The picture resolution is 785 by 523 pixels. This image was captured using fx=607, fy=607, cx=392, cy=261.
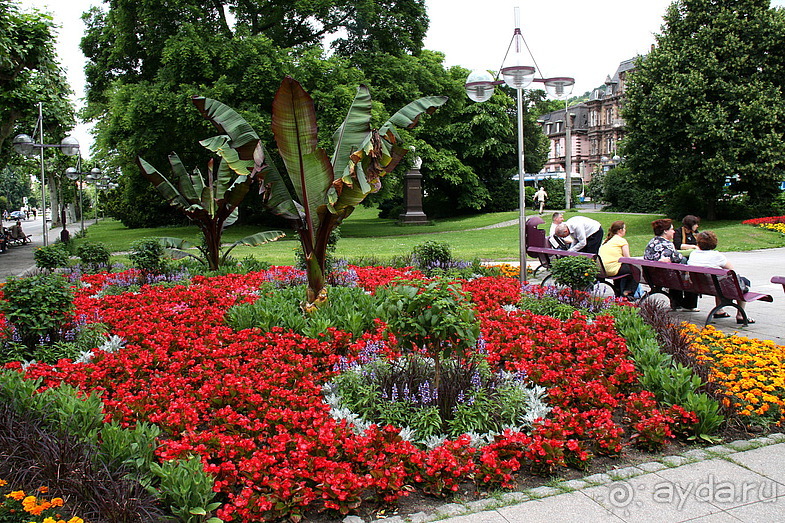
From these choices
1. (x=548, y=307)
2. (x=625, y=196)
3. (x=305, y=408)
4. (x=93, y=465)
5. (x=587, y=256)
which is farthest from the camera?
(x=625, y=196)

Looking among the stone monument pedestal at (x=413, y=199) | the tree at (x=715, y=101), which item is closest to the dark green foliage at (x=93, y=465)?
the tree at (x=715, y=101)

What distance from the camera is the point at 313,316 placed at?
6.70 m

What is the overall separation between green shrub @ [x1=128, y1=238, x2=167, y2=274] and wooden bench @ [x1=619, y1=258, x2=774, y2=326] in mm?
7868

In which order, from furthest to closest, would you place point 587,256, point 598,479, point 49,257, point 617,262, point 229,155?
1. point 49,257
2. point 617,262
3. point 587,256
4. point 229,155
5. point 598,479

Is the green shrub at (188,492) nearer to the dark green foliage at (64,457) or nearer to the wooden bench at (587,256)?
the dark green foliage at (64,457)

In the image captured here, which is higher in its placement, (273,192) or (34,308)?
(273,192)

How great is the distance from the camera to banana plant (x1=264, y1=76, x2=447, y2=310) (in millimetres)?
7402

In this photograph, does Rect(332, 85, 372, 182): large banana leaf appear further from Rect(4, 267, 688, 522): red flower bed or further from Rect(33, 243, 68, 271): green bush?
Rect(33, 243, 68, 271): green bush

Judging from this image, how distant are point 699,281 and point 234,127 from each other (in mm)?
6550

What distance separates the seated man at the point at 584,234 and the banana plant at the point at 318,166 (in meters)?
4.03

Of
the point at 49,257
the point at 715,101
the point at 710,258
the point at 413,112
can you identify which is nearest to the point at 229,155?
the point at 413,112

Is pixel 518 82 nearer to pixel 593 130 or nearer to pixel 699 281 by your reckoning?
pixel 699 281

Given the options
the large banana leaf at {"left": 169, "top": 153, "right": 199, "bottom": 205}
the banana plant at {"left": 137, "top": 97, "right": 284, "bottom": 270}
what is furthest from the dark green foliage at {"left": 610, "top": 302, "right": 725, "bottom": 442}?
the large banana leaf at {"left": 169, "top": 153, "right": 199, "bottom": 205}

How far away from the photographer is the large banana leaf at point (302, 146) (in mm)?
7281
